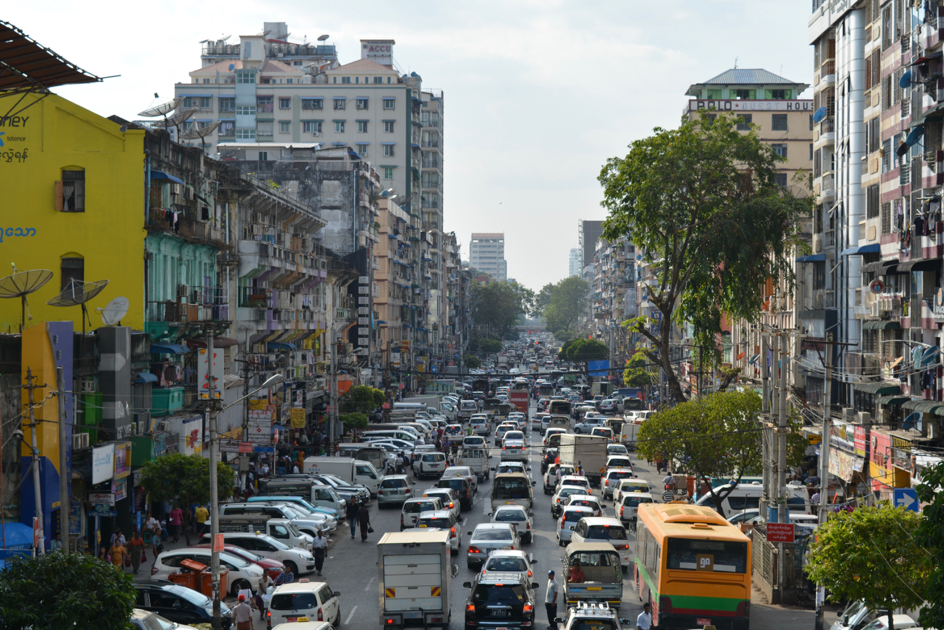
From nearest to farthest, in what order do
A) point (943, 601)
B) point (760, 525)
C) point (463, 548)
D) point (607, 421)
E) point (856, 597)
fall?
point (943, 601), point (856, 597), point (760, 525), point (463, 548), point (607, 421)

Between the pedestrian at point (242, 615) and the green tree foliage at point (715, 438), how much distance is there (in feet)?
61.6

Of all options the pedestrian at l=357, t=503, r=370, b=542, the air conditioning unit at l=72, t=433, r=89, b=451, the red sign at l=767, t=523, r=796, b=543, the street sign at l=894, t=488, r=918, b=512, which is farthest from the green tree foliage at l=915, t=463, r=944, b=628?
the pedestrian at l=357, t=503, r=370, b=542

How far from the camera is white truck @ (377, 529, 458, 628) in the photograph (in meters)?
22.5

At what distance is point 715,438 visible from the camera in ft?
Answer: 121

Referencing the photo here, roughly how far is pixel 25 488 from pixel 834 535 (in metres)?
21.4

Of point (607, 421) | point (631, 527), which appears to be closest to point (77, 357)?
point (631, 527)

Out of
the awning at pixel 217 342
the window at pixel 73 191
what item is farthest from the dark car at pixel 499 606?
the awning at pixel 217 342

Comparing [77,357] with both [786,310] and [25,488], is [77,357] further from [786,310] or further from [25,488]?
[786,310]

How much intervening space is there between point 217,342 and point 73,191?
961cm

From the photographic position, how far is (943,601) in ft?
41.3

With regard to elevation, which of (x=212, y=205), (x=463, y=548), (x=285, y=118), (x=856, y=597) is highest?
(x=285, y=118)

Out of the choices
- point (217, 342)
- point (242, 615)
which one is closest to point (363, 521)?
point (217, 342)

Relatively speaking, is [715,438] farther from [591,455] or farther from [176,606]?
[176,606]

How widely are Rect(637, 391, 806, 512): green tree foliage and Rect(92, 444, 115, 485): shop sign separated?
18883mm
